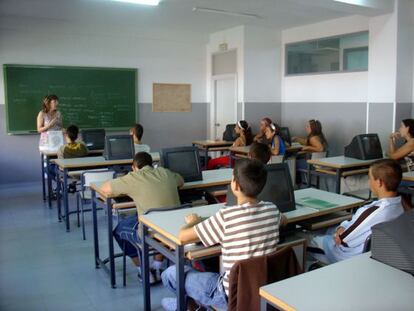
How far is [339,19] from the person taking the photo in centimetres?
745

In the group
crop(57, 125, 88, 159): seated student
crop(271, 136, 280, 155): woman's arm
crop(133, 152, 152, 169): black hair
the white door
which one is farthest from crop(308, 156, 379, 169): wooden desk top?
the white door

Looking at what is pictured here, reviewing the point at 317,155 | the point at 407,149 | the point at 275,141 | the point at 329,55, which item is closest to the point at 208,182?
the point at 275,141

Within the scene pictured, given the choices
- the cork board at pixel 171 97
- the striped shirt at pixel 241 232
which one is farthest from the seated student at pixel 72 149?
the striped shirt at pixel 241 232

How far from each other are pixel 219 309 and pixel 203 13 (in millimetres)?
5629

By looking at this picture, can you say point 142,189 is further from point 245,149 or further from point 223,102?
point 223,102

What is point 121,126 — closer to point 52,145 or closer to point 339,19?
point 52,145

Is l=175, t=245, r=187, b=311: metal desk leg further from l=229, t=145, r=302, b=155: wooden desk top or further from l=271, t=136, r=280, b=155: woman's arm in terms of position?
l=229, t=145, r=302, b=155: wooden desk top

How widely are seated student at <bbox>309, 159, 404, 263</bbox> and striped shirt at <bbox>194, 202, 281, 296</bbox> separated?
1.92 feet

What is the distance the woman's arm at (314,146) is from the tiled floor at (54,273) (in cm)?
327

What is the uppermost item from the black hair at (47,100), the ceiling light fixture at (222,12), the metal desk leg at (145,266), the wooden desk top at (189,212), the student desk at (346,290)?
the ceiling light fixture at (222,12)

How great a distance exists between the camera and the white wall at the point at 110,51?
7230 millimetres

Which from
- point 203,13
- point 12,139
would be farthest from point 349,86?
point 12,139

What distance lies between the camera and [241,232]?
6.89 feet

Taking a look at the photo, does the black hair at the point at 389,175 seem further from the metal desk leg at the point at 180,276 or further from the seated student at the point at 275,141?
the seated student at the point at 275,141
